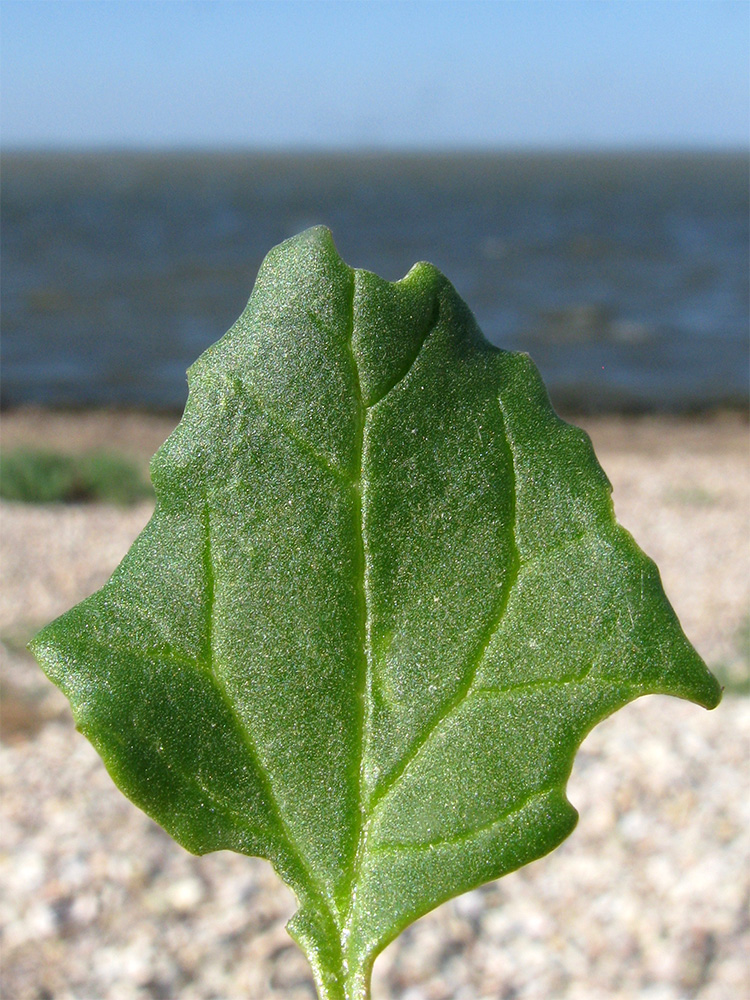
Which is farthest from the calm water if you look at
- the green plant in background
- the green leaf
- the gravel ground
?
the green leaf

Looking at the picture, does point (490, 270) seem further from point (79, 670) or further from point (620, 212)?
point (79, 670)

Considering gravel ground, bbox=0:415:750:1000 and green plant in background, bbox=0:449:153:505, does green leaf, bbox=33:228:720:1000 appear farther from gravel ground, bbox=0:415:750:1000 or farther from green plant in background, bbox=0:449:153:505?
Result: green plant in background, bbox=0:449:153:505

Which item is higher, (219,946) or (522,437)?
(522,437)

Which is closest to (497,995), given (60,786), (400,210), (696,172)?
(60,786)

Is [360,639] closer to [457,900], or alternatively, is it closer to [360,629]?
[360,629]

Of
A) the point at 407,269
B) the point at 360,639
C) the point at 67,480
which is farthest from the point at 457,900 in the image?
the point at 407,269
